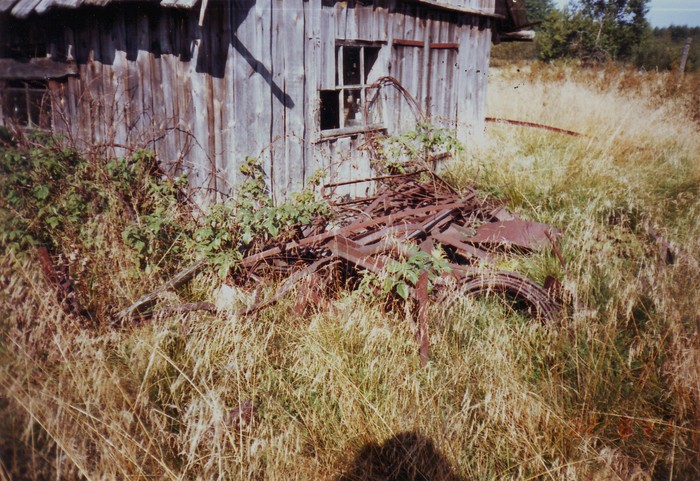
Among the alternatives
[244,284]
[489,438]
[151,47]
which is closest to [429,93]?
[151,47]

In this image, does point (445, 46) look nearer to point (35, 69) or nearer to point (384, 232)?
point (384, 232)

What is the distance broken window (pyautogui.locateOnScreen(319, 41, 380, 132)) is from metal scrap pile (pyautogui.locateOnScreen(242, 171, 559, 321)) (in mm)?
1129

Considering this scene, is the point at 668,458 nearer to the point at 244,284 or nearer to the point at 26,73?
the point at 244,284

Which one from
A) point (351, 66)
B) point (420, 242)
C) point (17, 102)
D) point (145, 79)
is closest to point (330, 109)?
point (351, 66)

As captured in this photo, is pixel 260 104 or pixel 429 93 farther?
pixel 429 93

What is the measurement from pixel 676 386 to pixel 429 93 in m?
5.09

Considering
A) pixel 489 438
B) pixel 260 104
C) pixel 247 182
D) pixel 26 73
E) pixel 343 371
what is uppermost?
pixel 26 73

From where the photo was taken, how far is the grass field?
214 centimetres

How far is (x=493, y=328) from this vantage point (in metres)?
2.98

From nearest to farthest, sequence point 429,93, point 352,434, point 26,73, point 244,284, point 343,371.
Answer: point 352,434 < point 343,371 < point 244,284 < point 26,73 < point 429,93

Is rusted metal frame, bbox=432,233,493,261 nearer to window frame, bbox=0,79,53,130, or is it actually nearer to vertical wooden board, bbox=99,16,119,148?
vertical wooden board, bbox=99,16,119,148

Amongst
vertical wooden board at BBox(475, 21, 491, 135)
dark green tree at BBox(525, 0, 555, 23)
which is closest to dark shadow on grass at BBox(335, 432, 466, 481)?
vertical wooden board at BBox(475, 21, 491, 135)

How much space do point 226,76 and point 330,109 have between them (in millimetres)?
1766

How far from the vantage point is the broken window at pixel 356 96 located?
5.58m
